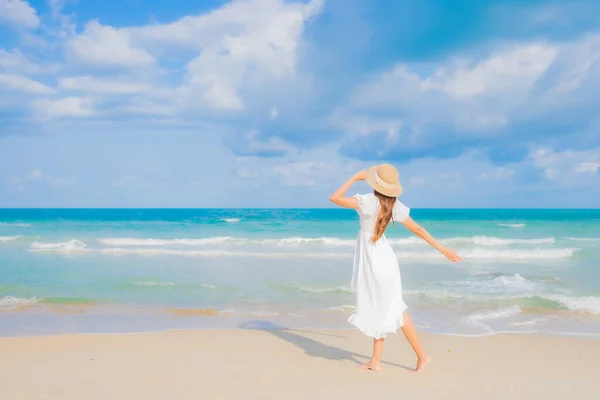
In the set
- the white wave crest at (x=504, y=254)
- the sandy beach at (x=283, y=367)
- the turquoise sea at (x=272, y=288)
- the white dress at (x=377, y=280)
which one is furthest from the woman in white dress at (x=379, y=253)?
the white wave crest at (x=504, y=254)

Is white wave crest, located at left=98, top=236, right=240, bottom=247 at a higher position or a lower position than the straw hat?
lower

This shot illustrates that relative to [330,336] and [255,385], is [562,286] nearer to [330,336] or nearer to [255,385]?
[330,336]

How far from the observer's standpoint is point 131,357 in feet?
19.8

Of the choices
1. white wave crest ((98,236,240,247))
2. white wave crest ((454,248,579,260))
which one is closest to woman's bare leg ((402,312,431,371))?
white wave crest ((454,248,579,260))

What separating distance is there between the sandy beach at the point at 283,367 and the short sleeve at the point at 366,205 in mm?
1561

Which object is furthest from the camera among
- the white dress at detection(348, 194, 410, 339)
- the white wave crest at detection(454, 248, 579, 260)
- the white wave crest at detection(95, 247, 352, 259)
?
the white wave crest at detection(95, 247, 352, 259)

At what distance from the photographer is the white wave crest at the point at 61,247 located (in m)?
22.2

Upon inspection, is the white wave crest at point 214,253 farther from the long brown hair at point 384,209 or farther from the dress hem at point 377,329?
the long brown hair at point 384,209

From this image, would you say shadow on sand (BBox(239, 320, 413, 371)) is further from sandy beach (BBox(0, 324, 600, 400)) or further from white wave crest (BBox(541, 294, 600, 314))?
white wave crest (BBox(541, 294, 600, 314))

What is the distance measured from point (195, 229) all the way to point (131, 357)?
2891cm

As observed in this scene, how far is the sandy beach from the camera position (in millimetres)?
4863

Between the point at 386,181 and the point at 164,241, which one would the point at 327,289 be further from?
Result: the point at 164,241

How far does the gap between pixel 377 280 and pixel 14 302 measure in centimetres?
770

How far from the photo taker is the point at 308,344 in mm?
6891
